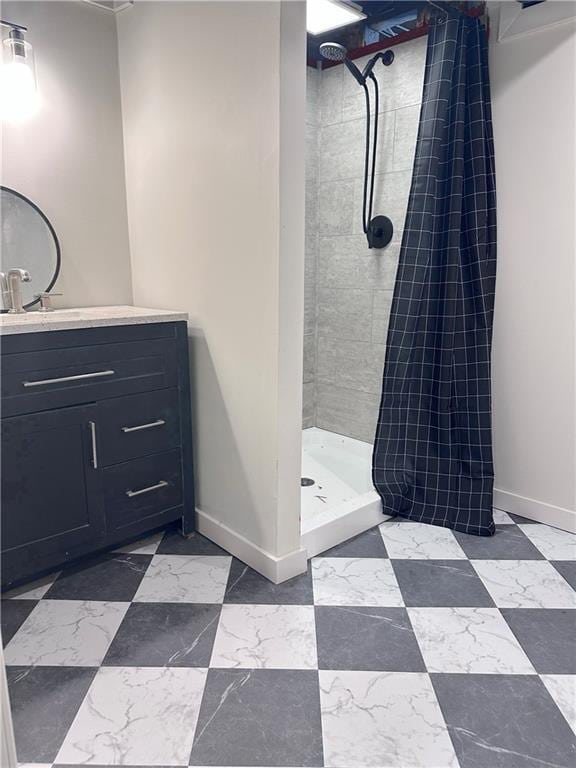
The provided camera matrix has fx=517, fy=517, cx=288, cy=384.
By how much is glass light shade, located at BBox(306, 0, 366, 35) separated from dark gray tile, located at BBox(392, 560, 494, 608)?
208 centimetres

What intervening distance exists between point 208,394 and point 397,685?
1.11 meters

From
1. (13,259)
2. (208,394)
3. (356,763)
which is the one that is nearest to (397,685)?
(356,763)

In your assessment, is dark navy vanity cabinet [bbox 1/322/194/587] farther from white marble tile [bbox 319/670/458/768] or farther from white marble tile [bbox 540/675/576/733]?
white marble tile [bbox 540/675/576/733]

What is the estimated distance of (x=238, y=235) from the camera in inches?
65.1

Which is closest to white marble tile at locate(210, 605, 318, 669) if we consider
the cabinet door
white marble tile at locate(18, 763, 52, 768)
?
white marble tile at locate(18, 763, 52, 768)

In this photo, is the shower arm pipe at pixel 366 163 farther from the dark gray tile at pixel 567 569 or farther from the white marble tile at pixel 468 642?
the white marble tile at pixel 468 642

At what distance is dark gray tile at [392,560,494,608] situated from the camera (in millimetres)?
1611

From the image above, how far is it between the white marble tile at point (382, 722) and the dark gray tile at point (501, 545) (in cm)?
69

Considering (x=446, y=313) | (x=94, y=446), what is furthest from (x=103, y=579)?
(x=446, y=313)

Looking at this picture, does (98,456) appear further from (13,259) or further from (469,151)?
(469,151)

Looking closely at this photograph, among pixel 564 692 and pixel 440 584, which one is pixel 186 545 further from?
pixel 564 692

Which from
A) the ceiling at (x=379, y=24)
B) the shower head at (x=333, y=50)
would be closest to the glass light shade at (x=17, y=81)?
the shower head at (x=333, y=50)

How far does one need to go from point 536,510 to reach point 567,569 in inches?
13.7

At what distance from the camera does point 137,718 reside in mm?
1195
